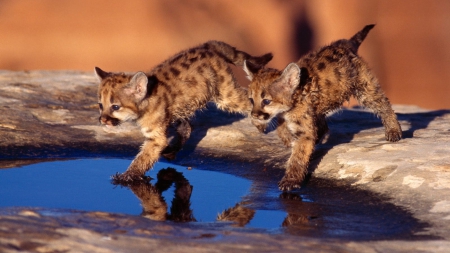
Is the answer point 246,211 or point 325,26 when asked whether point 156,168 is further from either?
point 325,26

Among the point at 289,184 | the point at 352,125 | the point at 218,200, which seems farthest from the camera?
the point at 352,125

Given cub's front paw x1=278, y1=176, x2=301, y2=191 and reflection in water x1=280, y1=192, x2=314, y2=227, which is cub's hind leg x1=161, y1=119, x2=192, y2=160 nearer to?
cub's front paw x1=278, y1=176, x2=301, y2=191

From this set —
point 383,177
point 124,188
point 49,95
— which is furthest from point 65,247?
point 49,95

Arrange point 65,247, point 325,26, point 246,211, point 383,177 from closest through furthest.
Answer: point 65,247
point 246,211
point 383,177
point 325,26

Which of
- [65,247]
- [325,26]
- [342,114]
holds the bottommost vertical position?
[65,247]

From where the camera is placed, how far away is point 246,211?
611 centimetres

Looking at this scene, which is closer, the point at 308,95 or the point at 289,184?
the point at 289,184

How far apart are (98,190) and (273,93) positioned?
2042mm

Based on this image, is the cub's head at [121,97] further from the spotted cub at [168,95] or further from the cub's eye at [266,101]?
the cub's eye at [266,101]

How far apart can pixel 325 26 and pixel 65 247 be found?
571 inches

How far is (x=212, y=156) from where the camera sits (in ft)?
26.9

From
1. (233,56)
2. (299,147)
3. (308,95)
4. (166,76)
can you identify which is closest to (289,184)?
(299,147)

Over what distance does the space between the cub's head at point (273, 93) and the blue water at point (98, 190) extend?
75cm

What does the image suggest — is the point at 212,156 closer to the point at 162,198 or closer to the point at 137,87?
the point at 137,87
